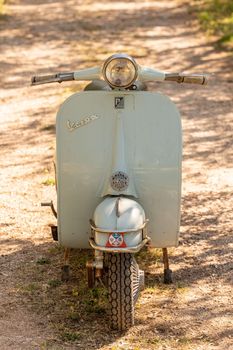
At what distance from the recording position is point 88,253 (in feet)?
17.6

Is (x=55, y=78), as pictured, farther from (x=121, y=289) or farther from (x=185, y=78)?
(x=121, y=289)

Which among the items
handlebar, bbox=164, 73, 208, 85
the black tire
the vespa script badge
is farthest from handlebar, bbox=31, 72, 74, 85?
the black tire

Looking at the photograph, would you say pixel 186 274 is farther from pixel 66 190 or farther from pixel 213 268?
pixel 66 190

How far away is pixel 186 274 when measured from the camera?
5105 millimetres

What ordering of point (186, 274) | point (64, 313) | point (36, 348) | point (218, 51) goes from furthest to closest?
point (218, 51) < point (186, 274) < point (64, 313) < point (36, 348)

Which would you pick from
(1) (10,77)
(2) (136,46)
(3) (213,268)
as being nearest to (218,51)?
(2) (136,46)

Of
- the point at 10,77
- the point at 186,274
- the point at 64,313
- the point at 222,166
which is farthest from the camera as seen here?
the point at 10,77

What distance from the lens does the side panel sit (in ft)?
15.2

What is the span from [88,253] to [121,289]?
47.5 inches

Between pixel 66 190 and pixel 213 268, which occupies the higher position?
pixel 66 190

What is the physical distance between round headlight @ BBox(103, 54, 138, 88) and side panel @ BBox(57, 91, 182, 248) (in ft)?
0.49

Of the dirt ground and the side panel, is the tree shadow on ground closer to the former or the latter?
the dirt ground

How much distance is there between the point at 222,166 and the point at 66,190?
8.92 ft

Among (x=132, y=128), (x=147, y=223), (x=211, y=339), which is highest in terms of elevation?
(x=132, y=128)
